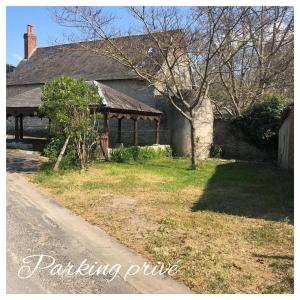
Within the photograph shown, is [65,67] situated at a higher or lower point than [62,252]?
higher

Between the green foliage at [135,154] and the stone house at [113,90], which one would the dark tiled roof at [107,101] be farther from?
the green foliage at [135,154]

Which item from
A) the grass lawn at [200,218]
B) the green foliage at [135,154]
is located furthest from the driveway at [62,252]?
the green foliage at [135,154]

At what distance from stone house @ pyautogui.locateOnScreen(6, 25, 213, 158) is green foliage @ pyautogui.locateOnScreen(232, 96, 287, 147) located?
211 centimetres

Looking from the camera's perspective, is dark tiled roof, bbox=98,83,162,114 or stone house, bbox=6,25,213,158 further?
stone house, bbox=6,25,213,158

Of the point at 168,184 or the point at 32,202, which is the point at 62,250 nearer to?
the point at 32,202

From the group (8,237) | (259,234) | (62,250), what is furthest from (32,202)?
(259,234)

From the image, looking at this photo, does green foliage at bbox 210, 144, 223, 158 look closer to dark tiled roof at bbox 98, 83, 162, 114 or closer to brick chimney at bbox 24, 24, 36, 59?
dark tiled roof at bbox 98, 83, 162, 114

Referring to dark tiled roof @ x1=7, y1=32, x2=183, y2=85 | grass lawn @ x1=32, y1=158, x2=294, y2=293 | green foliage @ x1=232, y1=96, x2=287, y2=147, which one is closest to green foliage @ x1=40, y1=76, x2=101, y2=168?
grass lawn @ x1=32, y1=158, x2=294, y2=293

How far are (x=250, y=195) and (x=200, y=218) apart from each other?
3054mm

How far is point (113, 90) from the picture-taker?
20828 millimetres

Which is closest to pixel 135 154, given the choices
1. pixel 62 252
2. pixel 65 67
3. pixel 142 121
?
pixel 142 121

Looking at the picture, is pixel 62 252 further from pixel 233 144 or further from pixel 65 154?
pixel 233 144

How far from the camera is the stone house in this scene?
19984mm

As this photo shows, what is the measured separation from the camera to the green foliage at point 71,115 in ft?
A: 44.3
